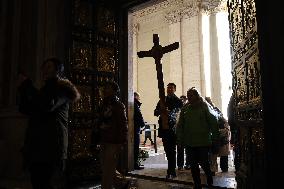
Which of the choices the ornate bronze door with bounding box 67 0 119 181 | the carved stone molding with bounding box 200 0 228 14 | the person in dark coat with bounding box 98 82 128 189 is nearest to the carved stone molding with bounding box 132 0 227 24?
the carved stone molding with bounding box 200 0 228 14

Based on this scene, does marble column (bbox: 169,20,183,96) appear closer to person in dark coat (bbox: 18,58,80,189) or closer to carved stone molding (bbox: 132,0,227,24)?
carved stone molding (bbox: 132,0,227,24)

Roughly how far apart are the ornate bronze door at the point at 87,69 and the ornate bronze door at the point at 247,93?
10.2 feet

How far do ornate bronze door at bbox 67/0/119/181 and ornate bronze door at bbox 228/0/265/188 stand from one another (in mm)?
A: 3103

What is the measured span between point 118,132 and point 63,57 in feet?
7.57

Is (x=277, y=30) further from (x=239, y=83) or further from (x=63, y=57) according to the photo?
(x=63, y=57)

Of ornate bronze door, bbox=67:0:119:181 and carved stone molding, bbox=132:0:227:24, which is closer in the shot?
ornate bronze door, bbox=67:0:119:181

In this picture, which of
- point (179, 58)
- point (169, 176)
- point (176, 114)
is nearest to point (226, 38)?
point (179, 58)

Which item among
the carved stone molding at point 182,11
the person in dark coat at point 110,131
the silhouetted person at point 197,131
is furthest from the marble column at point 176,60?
the person in dark coat at point 110,131

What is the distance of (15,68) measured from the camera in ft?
22.5

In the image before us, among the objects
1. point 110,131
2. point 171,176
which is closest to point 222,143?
point 171,176

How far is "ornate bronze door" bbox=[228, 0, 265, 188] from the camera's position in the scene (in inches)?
116

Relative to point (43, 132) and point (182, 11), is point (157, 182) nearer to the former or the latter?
point (43, 132)

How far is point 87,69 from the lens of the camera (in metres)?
6.23

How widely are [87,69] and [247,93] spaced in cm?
364
